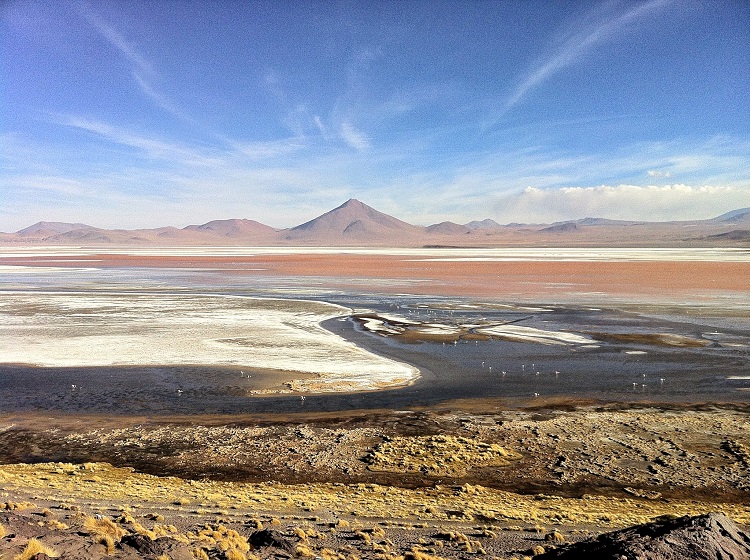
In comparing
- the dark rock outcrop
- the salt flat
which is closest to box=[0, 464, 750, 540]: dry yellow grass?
the dark rock outcrop

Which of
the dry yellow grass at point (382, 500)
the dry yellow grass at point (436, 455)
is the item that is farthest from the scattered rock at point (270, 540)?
the dry yellow grass at point (436, 455)

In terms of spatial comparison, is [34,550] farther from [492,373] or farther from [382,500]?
[492,373]

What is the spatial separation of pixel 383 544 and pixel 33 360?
17574 mm

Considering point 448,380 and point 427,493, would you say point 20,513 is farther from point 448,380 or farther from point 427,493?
point 448,380

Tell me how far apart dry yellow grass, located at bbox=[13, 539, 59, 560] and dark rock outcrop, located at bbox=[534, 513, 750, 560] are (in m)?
5.65

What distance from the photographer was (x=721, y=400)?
15.1m

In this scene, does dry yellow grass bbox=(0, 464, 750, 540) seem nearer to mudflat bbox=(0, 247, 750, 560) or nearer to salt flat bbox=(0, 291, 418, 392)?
mudflat bbox=(0, 247, 750, 560)

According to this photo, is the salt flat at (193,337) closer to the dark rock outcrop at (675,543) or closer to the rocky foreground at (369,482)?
the rocky foreground at (369,482)

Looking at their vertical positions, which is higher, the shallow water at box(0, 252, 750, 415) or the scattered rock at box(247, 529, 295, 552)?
the scattered rock at box(247, 529, 295, 552)

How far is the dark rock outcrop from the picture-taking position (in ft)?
19.0

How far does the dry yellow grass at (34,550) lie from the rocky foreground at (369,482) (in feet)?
0.16

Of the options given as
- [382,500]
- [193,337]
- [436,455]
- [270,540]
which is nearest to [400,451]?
[436,455]

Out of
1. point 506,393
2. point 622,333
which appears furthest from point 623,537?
point 622,333

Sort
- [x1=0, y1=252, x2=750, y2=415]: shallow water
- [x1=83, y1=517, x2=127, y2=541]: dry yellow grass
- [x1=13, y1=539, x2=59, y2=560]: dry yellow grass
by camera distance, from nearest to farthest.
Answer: [x1=13, y1=539, x2=59, y2=560]: dry yellow grass → [x1=83, y1=517, x2=127, y2=541]: dry yellow grass → [x1=0, y1=252, x2=750, y2=415]: shallow water
